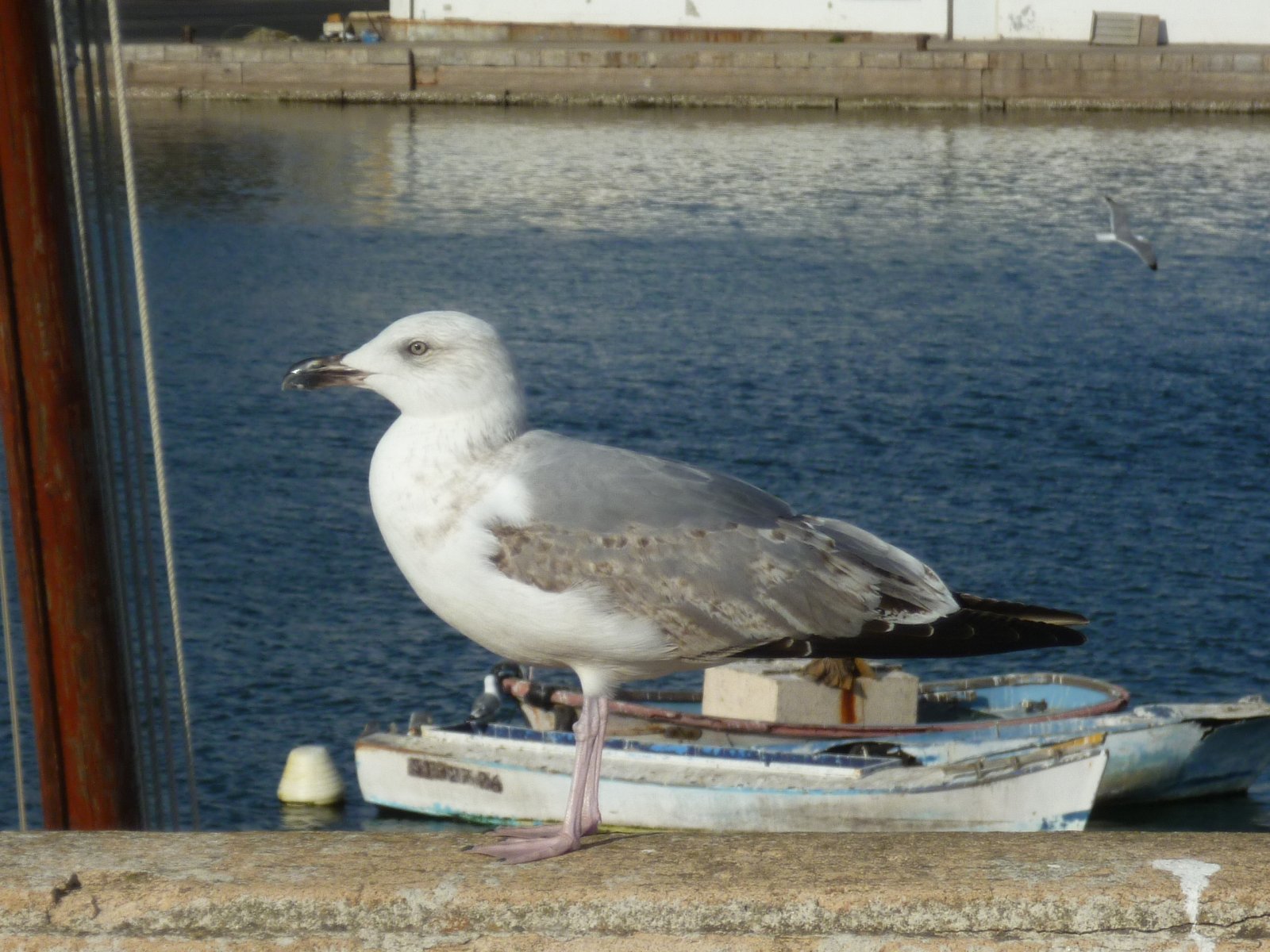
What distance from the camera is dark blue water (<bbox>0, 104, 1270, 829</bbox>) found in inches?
667

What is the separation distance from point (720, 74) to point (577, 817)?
4498 centimetres

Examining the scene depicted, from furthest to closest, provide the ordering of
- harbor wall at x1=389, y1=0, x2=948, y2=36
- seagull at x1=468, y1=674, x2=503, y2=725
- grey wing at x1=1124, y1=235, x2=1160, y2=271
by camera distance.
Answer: harbor wall at x1=389, y1=0, x2=948, y2=36 → grey wing at x1=1124, y1=235, x2=1160, y2=271 → seagull at x1=468, y1=674, x2=503, y2=725

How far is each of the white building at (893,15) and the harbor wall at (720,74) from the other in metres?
0.61

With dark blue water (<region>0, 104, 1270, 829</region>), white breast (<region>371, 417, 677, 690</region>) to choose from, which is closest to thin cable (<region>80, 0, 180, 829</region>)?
white breast (<region>371, 417, 677, 690</region>)

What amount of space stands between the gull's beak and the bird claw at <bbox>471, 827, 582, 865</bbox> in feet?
3.95

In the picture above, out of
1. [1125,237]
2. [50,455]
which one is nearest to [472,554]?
[50,455]

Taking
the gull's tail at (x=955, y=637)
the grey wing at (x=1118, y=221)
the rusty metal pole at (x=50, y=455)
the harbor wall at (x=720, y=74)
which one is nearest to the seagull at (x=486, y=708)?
the rusty metal pole at (x=50, y=455)

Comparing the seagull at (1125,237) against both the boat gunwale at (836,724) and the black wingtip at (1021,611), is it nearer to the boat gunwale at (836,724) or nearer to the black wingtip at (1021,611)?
the boat gunwale at (836,724)

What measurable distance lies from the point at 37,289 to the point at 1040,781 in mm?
9642

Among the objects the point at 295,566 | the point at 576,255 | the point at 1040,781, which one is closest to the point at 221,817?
the point at 295,566

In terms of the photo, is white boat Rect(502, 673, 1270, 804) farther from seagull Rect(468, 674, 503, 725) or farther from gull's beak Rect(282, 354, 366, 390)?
gull's beak Rect(282, 354, 366, 390)

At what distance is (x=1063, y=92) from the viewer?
153 ft

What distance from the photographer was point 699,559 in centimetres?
443

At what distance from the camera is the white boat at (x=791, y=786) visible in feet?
42.3
